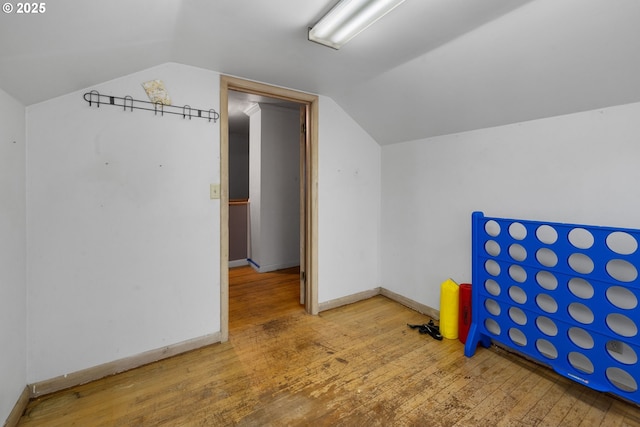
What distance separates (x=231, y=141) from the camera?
6.67 metres

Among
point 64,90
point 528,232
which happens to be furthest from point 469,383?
point 64,90

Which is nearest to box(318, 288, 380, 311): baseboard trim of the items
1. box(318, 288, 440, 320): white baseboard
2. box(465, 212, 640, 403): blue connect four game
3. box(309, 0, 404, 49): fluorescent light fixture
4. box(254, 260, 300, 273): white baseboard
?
box(318, 288, 440, 320): white baseboard

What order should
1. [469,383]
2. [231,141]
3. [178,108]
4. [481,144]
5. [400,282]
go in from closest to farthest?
1. [469,383]
2. [178,108]
3. [481,144]
4. [400,282]
5. [231,141]

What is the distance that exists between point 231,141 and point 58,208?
5.28 metres

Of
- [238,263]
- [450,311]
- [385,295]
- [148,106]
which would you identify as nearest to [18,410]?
[148,106]

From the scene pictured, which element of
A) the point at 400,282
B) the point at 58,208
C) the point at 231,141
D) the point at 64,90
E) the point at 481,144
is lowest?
the point at 400,282

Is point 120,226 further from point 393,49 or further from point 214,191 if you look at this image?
point 393,49

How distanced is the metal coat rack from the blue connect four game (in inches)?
84.0

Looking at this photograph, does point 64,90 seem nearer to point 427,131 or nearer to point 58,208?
point 58,208

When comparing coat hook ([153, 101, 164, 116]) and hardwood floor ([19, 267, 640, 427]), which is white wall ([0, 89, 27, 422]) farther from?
coat hook ([153, 101, 164, 116])

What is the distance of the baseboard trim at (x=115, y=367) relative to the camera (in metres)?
1.67

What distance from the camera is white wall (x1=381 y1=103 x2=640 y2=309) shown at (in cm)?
163

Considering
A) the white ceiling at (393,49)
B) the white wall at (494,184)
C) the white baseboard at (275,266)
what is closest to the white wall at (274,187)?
the white baseboard at (275,266)

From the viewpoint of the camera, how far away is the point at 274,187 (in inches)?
172
